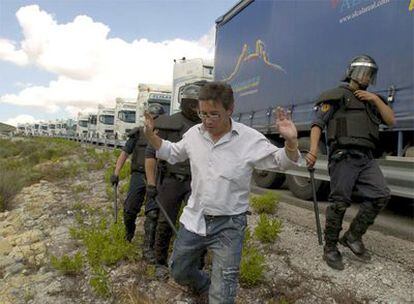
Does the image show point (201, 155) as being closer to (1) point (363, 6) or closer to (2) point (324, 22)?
(1) point (363, 6)

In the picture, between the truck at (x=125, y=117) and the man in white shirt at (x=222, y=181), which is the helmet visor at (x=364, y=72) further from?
the truck at (x=125, y=117)

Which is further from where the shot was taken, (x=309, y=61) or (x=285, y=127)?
(x=309, y=61)

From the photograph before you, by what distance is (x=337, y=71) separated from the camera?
604cm

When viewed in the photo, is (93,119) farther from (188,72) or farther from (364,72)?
(364,72)

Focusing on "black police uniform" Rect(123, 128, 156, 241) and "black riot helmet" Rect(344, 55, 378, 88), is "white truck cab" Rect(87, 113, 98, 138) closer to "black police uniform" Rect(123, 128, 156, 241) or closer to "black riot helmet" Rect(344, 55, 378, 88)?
"black police uniform" Rect(123, 128, 156, 241)

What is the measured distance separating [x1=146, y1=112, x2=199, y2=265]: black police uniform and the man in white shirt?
1.03m

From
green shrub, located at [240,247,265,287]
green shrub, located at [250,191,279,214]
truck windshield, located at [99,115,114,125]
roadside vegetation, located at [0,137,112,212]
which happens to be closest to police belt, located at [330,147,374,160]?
green shrub, located at [240,247,265,287]

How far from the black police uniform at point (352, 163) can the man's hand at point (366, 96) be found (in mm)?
62

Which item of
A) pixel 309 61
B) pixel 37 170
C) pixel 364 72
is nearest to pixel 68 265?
pixel 364 72

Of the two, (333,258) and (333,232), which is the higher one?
(333,232)

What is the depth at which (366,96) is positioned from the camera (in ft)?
11.5

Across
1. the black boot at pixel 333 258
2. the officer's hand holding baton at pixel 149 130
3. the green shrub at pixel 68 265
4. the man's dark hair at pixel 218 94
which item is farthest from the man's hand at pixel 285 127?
the green shrub at pixel 68 265

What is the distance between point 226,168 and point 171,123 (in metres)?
1.35

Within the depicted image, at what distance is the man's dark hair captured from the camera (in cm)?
247
